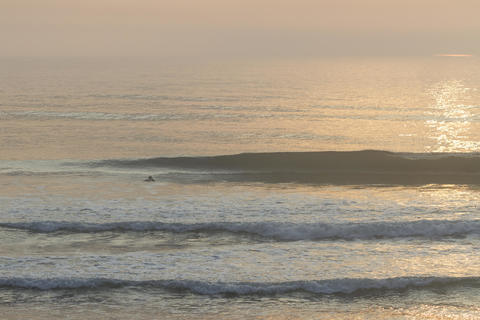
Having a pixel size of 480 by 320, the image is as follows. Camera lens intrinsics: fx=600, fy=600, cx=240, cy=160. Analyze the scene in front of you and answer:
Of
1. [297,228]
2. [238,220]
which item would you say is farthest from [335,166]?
[297,228]

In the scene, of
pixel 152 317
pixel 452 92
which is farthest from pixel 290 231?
pixel 452 92

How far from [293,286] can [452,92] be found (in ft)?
250

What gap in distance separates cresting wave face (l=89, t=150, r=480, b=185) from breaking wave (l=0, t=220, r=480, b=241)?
8.40 metres

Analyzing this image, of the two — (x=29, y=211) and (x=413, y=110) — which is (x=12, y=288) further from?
(x=413, y=110)

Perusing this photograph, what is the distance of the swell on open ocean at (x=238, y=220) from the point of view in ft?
44.3

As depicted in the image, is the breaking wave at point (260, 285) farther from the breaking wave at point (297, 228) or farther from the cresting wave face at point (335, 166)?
the cresting wave face at point (335, 166)

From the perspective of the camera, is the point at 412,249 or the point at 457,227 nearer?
the point at 412,249

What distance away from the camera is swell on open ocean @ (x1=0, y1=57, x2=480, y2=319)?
13508mm

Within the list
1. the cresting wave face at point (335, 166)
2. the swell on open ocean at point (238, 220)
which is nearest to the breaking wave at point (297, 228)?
the swell on open ocean at point (238, 220)

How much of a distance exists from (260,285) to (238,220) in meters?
5.79

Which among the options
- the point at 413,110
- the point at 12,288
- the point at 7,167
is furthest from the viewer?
the point at 413,110

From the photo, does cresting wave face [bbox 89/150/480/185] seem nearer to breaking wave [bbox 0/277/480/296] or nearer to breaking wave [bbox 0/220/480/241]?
breaking wave [bbox 0/220/480/241]

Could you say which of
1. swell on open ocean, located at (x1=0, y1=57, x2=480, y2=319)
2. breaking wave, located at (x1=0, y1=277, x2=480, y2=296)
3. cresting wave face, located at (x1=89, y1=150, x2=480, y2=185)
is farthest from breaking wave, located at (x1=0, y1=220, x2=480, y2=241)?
cresting wave face, located at (x1=89, y1=150, x2=480, y2=185)

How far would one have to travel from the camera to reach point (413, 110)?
57.8 m
